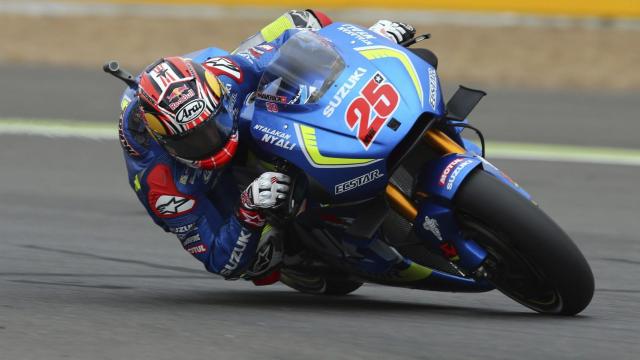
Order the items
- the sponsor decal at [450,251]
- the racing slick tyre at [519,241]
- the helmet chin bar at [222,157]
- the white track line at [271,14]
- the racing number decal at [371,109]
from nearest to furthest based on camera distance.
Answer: the racing slick tyre at [519,241], the racing number decal at [371,109], the sponsor decal at [450,251], the helmet chin bar at [222,157], the white track line at [271,14]

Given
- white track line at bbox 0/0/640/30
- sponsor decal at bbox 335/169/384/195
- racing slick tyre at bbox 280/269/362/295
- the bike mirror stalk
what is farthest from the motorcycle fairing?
white track line at bbox 0/0/640/30

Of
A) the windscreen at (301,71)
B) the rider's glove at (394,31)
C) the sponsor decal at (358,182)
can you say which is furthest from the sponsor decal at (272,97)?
the rider's glove at (394,31)

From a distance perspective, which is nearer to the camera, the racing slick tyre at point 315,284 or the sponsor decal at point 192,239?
the sponsor decal at point 192,239

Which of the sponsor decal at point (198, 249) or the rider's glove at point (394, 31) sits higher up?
the rider's glove at point (394, 31)

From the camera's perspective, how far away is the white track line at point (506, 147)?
1059cm

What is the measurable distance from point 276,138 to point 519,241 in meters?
1.03

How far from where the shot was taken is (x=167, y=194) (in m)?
5.54

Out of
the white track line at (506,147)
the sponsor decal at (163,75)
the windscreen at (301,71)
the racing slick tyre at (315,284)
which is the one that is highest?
the windscreen at (301,71)

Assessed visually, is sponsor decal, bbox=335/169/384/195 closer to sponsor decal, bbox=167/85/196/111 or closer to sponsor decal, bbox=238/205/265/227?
sponsor decal, bbox=238/205/265/227

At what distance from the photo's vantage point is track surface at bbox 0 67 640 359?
15.2 ft

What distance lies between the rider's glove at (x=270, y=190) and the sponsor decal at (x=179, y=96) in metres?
0.42

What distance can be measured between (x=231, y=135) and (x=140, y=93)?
0.40m

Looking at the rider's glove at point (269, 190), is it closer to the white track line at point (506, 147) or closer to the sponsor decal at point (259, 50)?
the sponsor decal at point (259, 50)

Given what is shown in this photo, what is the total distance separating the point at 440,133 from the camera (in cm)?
511
